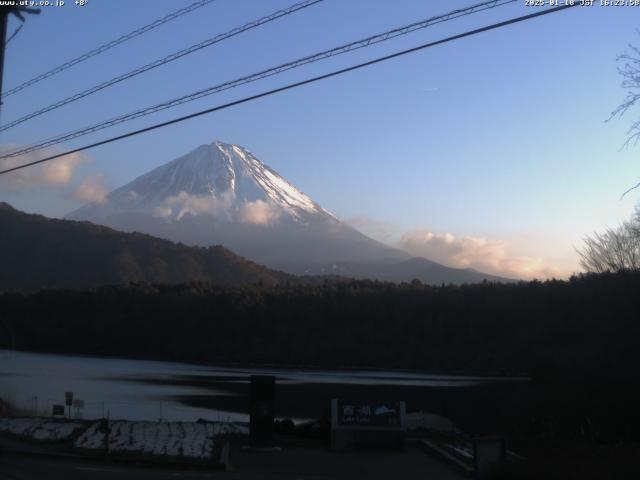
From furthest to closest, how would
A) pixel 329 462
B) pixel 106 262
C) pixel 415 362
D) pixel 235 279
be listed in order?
pixel 235 279, pixel 106 262, pixel 415 362, pixel 329 462

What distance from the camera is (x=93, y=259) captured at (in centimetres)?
13525

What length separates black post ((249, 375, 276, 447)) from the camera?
19.1m

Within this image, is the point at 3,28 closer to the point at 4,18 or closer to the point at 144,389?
the point at 4,18

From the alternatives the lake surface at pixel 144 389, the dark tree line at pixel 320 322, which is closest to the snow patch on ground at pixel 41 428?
the lake surface at pixel 144 389

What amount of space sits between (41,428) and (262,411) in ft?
19.6

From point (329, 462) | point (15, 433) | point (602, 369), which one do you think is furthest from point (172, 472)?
point (602, 369)

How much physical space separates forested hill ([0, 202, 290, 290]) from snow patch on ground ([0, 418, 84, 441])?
349ft

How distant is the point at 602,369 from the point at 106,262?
10671 cm

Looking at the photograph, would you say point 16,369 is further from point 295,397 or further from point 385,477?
point 385,477

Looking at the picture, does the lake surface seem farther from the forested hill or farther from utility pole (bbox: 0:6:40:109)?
the forested hill

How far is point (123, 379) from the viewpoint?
202ft

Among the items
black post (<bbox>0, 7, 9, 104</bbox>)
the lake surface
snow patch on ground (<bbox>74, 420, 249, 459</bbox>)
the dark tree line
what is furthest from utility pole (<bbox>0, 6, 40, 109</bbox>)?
the dark tree line

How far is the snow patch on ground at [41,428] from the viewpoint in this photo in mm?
19502

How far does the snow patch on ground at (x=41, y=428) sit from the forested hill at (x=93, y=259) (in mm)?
106254
